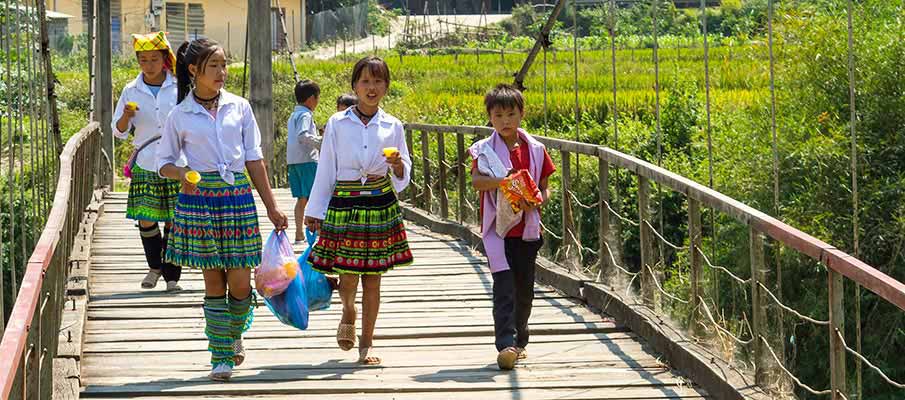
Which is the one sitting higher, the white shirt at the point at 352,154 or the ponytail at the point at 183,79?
the ponytail at the point at 183,79

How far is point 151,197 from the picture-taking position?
618 centimetres

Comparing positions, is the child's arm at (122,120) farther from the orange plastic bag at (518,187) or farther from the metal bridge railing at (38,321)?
the orange plastic bag at (518,187)

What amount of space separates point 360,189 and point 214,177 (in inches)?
20.1

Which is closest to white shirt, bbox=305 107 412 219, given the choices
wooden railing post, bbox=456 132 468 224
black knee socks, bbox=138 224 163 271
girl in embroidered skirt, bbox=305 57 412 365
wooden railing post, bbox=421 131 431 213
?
girl in embroidered skirt, bbox=305 57 412 365

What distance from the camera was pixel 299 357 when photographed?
5.09 meters

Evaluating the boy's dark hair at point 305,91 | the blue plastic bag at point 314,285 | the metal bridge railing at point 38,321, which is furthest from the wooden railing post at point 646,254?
the boy's dark hair at point 305,91

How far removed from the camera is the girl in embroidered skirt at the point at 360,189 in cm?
473

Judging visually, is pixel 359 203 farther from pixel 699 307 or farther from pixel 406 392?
pixel 699 307

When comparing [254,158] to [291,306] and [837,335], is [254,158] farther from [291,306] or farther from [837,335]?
[837,335]

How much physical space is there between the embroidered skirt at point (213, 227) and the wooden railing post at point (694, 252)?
1.50 metres

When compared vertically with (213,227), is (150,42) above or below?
above

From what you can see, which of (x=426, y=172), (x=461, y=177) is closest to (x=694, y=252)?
(x=461, y=177)

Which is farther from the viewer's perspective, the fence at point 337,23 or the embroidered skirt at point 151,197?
the fence at point 337,23

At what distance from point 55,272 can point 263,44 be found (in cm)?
812
